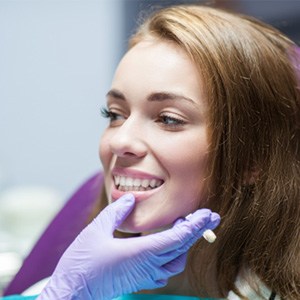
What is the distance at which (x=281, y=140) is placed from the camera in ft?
4.05

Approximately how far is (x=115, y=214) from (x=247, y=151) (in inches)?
11.6

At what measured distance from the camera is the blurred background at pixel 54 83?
113 inches

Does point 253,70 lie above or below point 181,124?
above

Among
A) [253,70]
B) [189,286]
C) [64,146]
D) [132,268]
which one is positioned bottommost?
[64,146]

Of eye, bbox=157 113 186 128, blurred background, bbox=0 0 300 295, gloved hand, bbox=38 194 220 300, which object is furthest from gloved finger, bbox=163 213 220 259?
blurred background, bbox=0 0 300 295

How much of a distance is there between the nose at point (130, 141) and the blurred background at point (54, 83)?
1693mm

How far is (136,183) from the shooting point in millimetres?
1179

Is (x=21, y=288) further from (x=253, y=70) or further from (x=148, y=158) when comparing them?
(x=253, y=70)

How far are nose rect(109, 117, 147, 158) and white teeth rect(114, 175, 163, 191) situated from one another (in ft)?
0.16

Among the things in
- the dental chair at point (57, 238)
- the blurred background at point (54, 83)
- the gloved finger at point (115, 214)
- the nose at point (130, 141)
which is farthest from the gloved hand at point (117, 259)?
the blurred background at point (54, 83)

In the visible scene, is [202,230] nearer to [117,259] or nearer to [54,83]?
[117,259]

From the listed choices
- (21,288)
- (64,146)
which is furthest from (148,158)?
(64,146)

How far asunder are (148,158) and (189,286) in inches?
11.9

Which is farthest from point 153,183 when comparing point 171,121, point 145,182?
point 171,121
